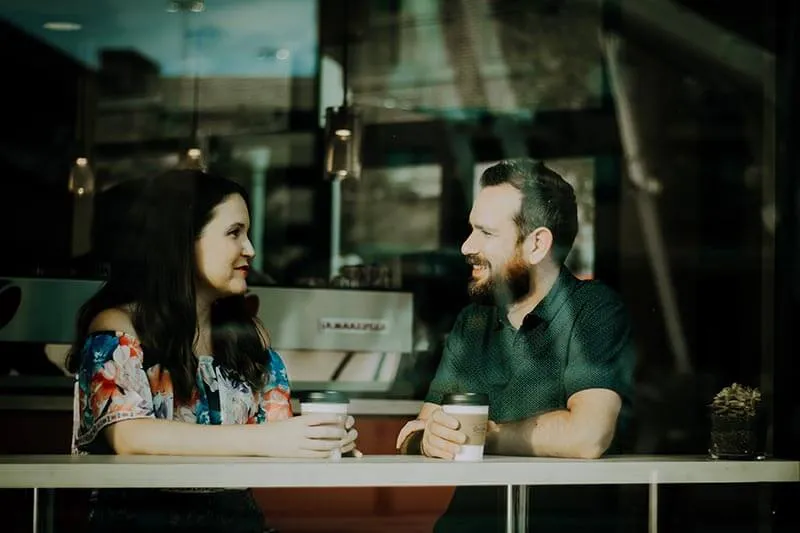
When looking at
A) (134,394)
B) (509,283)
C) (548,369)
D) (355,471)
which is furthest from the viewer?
(509,283)

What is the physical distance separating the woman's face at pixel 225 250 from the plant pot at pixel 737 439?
1.17 meters

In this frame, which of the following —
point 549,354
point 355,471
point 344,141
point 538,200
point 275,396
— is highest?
point 344,141

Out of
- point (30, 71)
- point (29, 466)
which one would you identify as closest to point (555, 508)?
point (29, 466)

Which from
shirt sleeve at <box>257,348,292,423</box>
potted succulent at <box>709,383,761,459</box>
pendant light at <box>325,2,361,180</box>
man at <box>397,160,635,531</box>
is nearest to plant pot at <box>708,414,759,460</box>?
potted succulent at <box>709,383,761,459</box>

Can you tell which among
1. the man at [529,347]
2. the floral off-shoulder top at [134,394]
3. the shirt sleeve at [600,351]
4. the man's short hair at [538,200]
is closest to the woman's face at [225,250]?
the floral off-shoulder top at [134,394]

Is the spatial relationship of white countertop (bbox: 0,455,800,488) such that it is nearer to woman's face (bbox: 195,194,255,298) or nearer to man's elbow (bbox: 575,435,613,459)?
man's elbow (bbox: 575,435,613,459)

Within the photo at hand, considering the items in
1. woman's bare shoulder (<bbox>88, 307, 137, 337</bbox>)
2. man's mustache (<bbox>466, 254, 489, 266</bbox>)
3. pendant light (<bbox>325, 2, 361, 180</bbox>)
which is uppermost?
pendant light (<bbox>325, 2, 361, 180</bbox>)

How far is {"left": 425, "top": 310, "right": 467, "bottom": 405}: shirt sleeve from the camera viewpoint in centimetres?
297

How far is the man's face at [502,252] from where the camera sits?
2.97m

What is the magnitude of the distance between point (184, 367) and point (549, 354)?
2.90 feet

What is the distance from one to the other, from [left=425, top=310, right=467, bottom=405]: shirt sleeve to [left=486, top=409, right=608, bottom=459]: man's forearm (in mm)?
289

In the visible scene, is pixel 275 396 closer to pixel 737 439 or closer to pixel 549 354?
pixel 549 354

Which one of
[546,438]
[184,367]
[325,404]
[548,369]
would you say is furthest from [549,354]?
[184,367]

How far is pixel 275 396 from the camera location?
2750 mm
